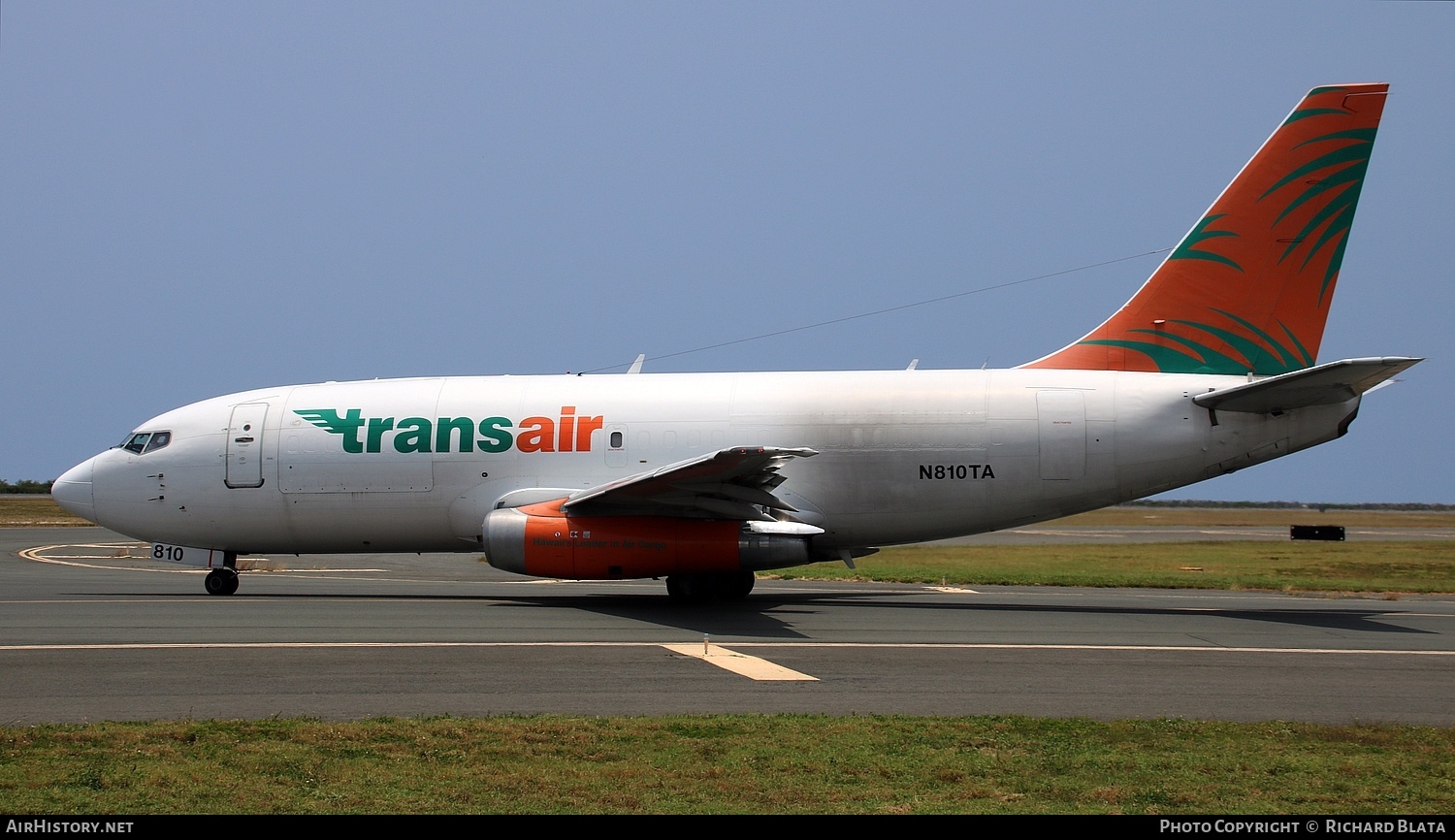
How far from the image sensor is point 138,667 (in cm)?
1187

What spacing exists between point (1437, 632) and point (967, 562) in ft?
57.7

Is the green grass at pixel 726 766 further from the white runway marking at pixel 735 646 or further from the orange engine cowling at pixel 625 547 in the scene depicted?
the orange engine cowling at pixel 625 547

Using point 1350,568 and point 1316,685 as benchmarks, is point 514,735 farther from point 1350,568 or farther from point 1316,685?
point 1350,568

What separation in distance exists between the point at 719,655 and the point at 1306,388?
10.4 meters

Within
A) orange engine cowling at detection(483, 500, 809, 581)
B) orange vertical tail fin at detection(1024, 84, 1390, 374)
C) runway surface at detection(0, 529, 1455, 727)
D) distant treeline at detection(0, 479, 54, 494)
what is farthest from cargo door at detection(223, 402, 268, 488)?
distant treeline at detection(0, 479, 54, 494)

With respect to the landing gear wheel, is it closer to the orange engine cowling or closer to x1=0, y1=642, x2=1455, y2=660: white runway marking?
the orange engine cowling

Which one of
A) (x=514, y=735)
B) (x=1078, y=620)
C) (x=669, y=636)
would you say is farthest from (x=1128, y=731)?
(x=1078, y=620)

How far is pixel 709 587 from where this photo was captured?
19.7 m

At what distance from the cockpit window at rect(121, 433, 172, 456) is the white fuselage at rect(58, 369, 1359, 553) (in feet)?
0.46

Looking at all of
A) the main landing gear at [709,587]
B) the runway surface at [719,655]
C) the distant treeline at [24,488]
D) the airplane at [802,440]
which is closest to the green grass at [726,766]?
the runway surface at [719,655]

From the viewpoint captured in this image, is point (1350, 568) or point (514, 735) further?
point (1350, 568)

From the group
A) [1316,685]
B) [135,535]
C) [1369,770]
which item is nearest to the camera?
[1369,770]

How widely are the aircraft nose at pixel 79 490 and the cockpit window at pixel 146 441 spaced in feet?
2.57

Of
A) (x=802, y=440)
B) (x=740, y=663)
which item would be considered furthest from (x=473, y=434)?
(x=740, y=663)
